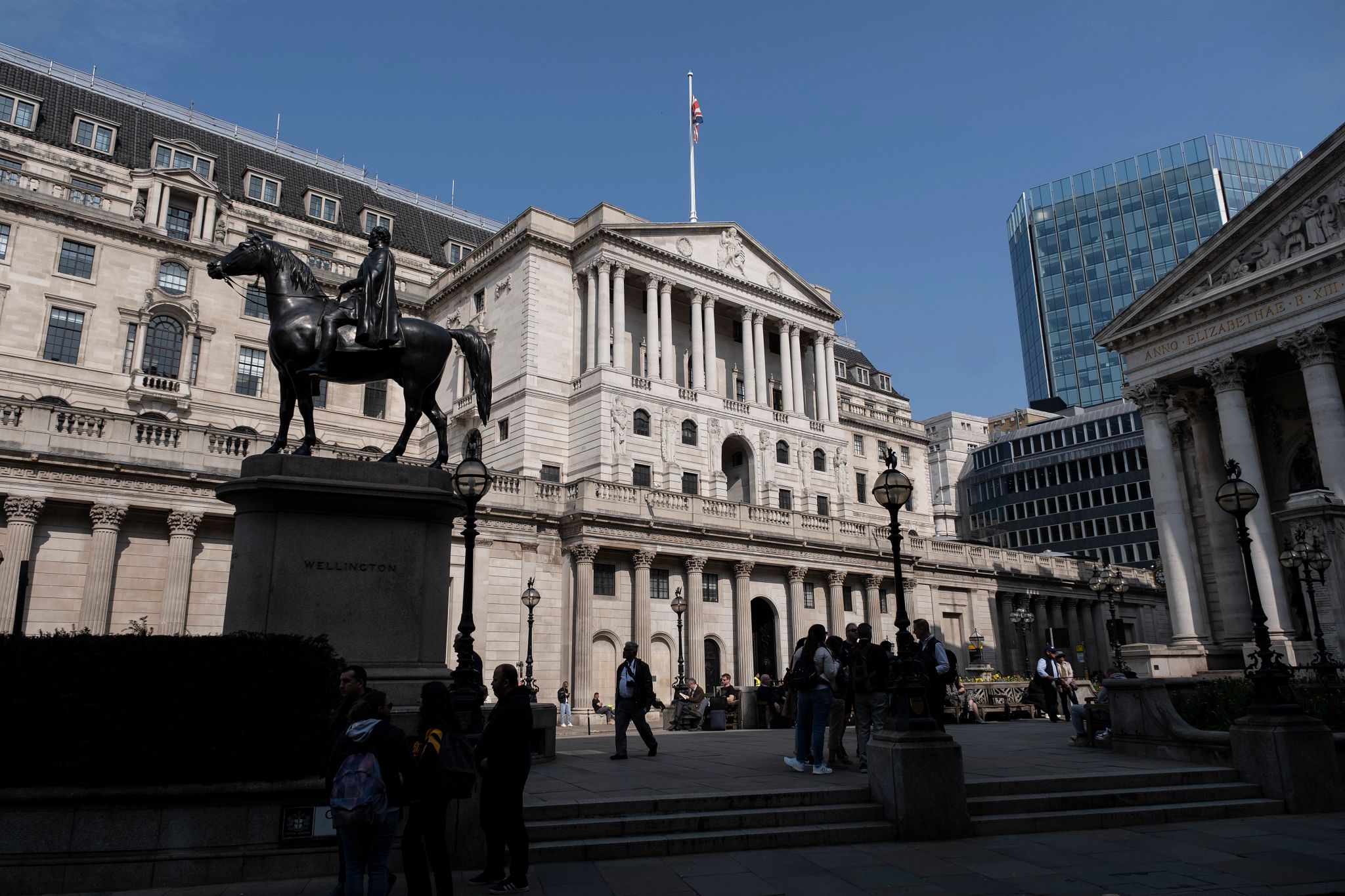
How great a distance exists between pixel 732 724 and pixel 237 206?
44.8 m

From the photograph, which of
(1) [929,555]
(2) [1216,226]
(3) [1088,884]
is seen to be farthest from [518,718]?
(2) [1216,226]

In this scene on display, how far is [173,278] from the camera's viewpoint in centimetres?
4597

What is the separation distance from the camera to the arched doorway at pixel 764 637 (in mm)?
43188

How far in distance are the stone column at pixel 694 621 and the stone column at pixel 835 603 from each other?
8.55m

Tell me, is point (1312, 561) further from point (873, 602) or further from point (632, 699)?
point (873, 602)

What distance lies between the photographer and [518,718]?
8281mm

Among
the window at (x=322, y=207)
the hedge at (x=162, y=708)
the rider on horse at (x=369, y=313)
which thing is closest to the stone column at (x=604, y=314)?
the window at (x=322, y=207)

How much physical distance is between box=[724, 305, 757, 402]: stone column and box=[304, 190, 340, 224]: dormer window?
2866 centimetres

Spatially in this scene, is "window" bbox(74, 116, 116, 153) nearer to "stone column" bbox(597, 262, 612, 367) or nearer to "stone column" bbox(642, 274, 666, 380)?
"stone column" bbox(597, 262, 612, 367)

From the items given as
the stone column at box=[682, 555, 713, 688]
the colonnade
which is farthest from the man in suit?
the colonnade

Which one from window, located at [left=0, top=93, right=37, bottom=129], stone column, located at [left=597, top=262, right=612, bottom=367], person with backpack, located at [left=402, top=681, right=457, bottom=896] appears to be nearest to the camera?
person with backpack, located at [left=402, top=681, right=457, bottom=896]

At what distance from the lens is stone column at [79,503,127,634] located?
26484 mm

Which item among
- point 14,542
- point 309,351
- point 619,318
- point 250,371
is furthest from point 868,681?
point 250,371

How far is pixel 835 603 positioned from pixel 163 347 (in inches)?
1489
